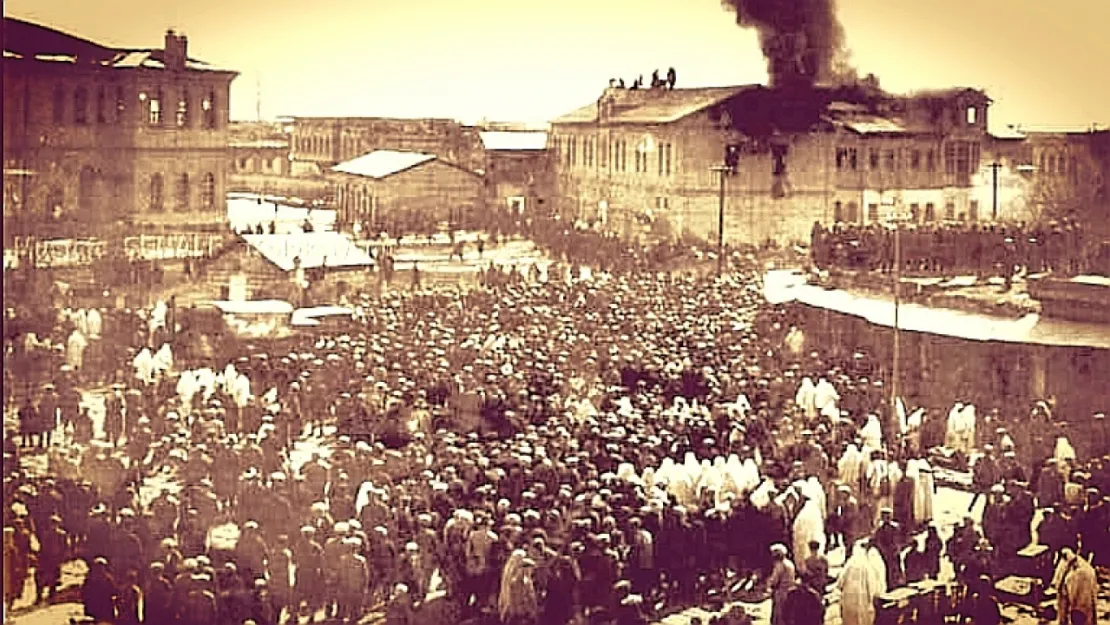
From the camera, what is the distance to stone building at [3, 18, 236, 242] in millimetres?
5230

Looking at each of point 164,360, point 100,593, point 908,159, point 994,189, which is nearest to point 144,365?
point 164,360

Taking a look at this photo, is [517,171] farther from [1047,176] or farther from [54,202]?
[1047,176]

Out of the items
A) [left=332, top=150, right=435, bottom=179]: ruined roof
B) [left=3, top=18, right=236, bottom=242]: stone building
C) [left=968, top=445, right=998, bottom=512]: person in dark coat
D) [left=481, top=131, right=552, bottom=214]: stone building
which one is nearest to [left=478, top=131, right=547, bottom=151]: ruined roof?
[left=481, top=131, right=552, bottom=214]: stone building

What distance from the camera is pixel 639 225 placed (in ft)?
18.6

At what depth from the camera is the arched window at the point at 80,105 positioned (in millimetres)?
5285

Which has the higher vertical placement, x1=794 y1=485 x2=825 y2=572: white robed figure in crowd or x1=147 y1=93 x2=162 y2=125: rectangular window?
x1=147 y1=93 x2=162 y2=125: rectangular window

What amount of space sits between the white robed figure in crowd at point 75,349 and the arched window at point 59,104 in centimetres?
79

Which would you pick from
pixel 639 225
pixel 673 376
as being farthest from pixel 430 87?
pixel 673 376

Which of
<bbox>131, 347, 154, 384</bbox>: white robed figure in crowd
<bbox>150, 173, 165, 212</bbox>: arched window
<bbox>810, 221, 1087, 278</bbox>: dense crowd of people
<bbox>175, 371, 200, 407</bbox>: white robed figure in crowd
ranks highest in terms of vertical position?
<bbox>150, 173, 165, 212</bbox>: arched window

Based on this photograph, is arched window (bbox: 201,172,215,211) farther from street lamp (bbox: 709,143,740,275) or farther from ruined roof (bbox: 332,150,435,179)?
street lamp (bbox: 709,143,740,275)

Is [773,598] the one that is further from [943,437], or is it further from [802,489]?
[943,437]

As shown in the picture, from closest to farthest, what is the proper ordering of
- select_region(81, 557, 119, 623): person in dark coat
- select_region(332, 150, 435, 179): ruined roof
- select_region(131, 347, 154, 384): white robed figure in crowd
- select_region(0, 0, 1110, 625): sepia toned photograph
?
select_region(81, 557, 119, 623): person in dark coat → select_region(0, 0, 1110, 625): sepia toned photograph → select_region(131, 347, 154, 384): white robed figure in crowd → select_region(332, 150, 435, 179): ruined roof

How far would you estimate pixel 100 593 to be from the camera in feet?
16.7

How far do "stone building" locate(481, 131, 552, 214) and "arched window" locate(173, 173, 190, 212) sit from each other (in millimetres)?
1142
